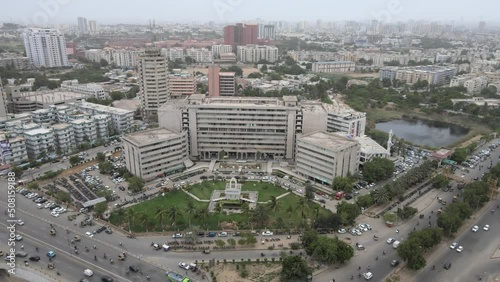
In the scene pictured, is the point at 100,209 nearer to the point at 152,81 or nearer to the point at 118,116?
the point at 118,116

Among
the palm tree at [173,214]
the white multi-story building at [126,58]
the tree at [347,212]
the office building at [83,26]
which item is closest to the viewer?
the palm tree at [173,214]

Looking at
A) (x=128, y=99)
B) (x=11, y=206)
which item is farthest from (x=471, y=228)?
(x=128, y=99)

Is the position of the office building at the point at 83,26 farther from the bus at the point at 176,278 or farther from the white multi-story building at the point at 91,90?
the bus at the point at 176,278

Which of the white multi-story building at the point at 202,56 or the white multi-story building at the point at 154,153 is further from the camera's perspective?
the white multi-story building at the point at 202,56

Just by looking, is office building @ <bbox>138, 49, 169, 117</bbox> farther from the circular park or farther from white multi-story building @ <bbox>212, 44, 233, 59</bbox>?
white multi-story building @ <bbox>212, 44, 233, 59</bbox>

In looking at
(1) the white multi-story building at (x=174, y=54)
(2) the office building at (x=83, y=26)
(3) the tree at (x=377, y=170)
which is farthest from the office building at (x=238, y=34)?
(3) the tree at (x=377, y=170)
